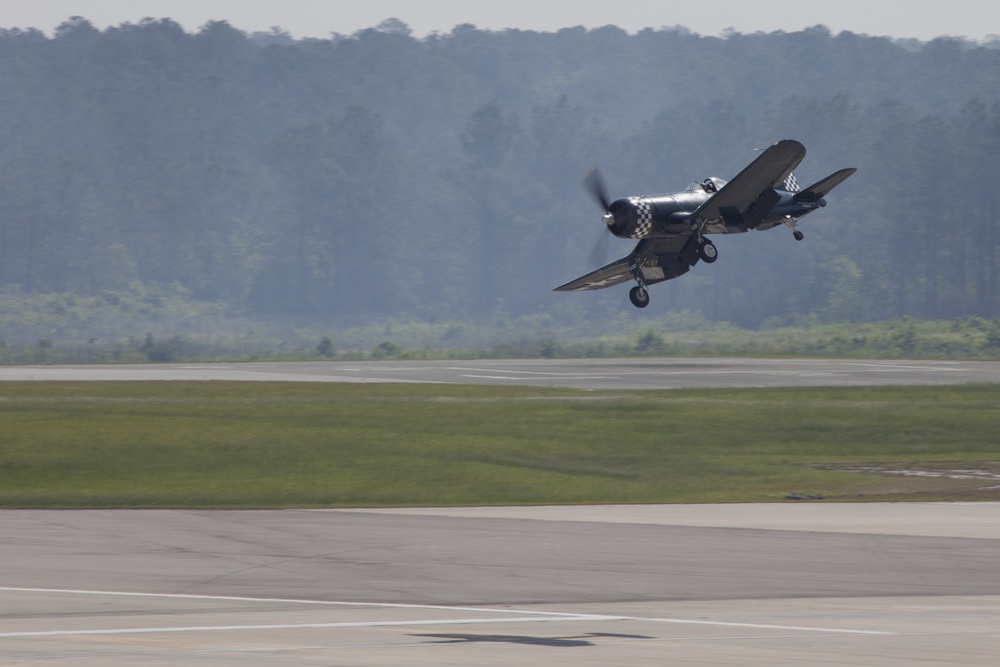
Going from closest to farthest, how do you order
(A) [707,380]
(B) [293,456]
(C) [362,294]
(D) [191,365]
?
(B) [293,456] < (A) [707,380] < (D) [191,365] < (C) [362,294]

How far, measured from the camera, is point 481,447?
2641cm

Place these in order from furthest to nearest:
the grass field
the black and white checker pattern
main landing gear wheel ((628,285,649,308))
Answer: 1. main landing gear wheel ((628,285,649,308))
2. the black and white checker pattern
3. the grass field

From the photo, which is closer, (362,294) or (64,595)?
(64,595)

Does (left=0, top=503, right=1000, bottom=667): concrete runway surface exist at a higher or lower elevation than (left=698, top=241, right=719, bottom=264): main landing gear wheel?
lower

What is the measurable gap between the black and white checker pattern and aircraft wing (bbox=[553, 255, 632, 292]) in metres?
4.44

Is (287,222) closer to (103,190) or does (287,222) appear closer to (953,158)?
(103,190)

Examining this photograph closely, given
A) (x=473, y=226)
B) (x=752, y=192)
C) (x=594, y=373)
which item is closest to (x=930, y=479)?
(x=752, y=192)

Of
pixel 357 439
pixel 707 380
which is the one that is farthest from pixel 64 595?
pixel 707 380

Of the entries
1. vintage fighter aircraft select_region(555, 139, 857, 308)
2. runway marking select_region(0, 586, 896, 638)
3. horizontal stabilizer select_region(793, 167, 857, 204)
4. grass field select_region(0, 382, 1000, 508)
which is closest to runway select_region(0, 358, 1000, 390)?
vintage fighter aircraft select_region(555, 139, 857, 308)

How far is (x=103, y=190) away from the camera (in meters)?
177

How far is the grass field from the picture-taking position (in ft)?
72.8

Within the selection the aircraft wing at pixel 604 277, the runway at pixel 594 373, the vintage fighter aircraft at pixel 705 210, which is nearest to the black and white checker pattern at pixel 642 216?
the vintage fighter aircraft at pixel 705 210

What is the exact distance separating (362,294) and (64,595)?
145 meters

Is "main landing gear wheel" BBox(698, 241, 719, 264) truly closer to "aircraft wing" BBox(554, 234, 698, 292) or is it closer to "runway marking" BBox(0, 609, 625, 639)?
"aircraft wing" BBox(554, 234, 698, 292)
